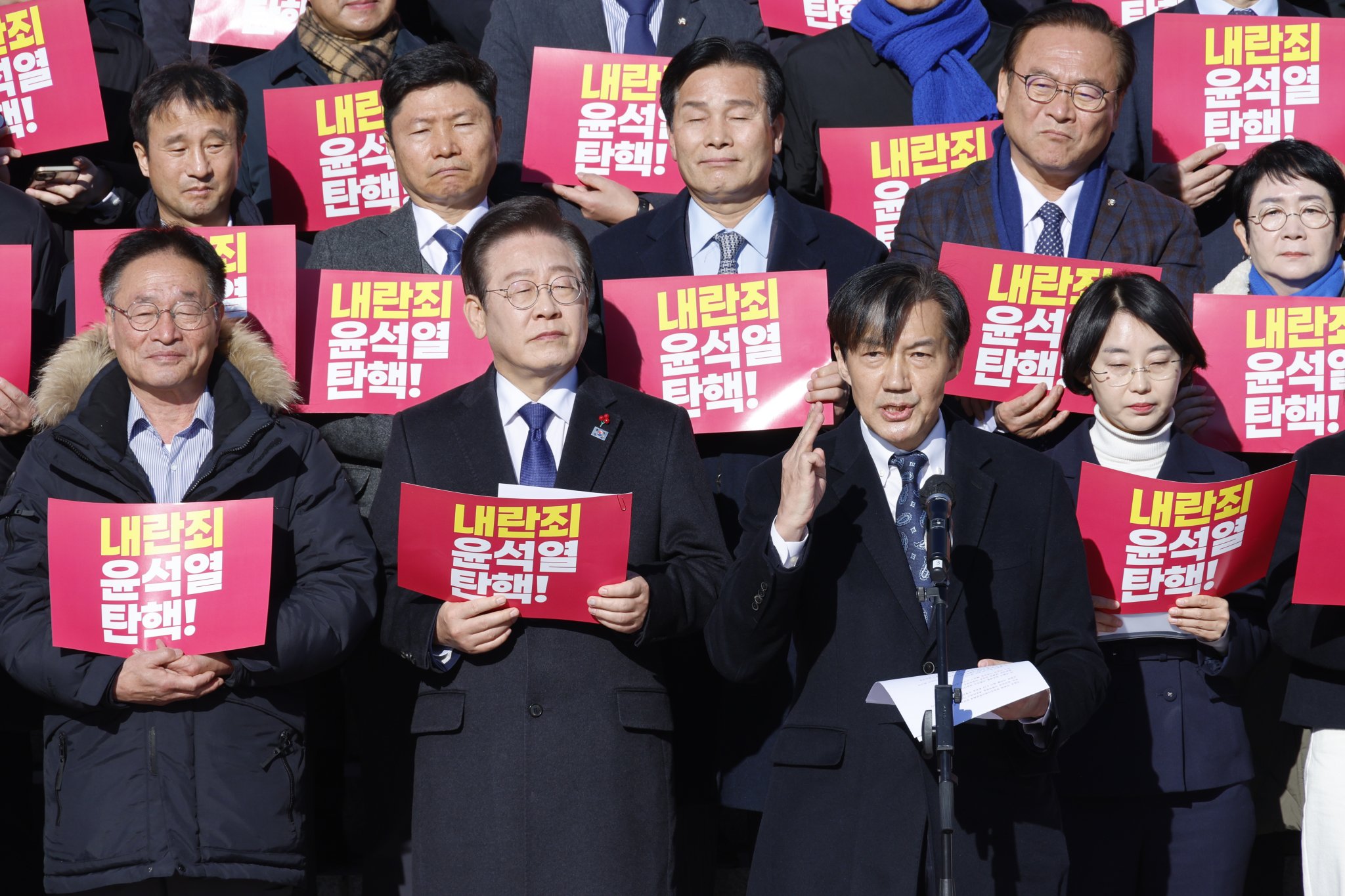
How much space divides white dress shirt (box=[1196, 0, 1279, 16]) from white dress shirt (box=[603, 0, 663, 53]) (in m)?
2.46

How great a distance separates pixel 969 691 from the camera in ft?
13.2

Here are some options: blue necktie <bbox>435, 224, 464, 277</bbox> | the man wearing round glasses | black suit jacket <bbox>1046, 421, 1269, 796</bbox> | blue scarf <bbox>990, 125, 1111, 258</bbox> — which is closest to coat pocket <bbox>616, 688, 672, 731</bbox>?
black suit jacket <bbox>1046, 421, 1269, 796</bbox>

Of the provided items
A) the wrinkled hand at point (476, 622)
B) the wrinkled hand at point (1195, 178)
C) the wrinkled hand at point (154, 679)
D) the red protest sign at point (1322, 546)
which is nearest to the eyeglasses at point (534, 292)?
the wrinkled hand at point (476, 622)

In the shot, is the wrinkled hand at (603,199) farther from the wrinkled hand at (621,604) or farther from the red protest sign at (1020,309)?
the wrinkled hand at (621,604)

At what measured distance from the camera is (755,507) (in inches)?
181

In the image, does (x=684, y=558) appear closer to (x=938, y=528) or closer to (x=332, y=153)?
(x=938, y=528)

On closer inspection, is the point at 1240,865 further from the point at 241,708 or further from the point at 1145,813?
the point at 241,708

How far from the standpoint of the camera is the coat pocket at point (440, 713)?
4.73 metres

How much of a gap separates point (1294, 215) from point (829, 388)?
85.0 inches

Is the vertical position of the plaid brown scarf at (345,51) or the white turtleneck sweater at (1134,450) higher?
the plaid brown scarf at (345,51)

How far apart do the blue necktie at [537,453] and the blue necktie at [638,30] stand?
2907mm

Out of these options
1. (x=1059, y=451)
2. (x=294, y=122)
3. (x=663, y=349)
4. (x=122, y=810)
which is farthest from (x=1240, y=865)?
(x=294, y=122)

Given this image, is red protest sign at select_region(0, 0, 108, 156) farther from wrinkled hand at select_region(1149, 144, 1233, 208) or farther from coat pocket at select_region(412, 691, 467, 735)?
wrinkled hand at select_region(1149, 144, 1233, 208)

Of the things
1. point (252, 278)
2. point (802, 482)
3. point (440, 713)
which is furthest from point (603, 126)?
point (802, 482)
